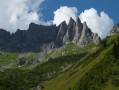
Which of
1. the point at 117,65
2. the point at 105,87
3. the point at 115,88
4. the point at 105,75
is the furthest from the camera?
the point at 117,65

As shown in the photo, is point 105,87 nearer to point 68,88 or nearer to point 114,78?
point 114,78

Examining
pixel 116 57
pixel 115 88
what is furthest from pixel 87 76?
pixel 115 88

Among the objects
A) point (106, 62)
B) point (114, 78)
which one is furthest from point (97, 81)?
point (106, 62)

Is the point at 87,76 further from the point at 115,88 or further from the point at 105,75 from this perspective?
the point at 115,88

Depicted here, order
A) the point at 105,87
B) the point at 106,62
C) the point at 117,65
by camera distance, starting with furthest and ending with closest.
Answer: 1. the point at 106,62
2. the point at 117,65
3. the point at 105,87

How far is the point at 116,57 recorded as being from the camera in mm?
199125

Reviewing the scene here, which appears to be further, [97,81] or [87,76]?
[87,76]

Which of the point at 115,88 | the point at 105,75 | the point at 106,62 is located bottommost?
the point at 115,88

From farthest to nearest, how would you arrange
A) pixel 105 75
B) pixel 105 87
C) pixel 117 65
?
pixel 117 65
pixel 105 75
pixel 105 87

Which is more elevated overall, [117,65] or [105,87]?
[117,65]

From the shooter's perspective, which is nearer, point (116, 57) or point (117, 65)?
point (117, 65)

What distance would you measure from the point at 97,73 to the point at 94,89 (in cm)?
2803

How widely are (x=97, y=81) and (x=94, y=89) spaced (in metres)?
12.1

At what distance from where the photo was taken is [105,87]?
152625mm
